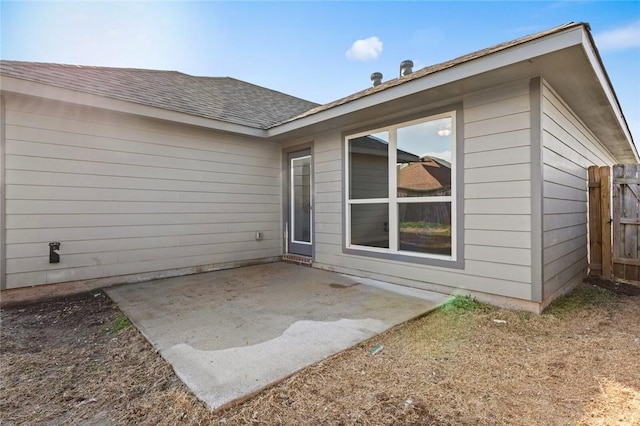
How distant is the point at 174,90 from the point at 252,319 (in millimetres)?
4651

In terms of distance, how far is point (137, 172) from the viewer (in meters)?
4.64

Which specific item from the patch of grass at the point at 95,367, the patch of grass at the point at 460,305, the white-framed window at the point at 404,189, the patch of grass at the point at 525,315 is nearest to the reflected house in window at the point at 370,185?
the white-framed window at the point at 404,189

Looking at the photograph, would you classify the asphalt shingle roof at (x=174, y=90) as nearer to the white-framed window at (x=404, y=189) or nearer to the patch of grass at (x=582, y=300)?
the white-framed window at (x=404, y=189)

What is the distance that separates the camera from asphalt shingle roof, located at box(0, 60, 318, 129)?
400 cm

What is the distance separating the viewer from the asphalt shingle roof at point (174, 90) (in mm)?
4004

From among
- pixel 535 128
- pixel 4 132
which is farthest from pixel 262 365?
pixel 4 132

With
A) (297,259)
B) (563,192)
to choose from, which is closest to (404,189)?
(563,192)

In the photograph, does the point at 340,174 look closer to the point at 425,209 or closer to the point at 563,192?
the point at 425,209

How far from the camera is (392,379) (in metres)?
2.02

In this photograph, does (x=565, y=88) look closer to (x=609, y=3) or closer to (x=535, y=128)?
(x=535, y=128)

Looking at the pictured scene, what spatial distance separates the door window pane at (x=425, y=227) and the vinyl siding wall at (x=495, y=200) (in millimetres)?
233

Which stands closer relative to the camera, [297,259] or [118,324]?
[118,324]

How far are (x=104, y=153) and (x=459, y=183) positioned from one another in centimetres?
481

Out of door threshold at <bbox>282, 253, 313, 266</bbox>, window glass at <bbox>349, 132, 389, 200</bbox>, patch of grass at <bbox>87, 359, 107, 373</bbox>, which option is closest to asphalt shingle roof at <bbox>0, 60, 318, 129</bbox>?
window glass at <bbox>349, 132, 389, 200</bbox>
